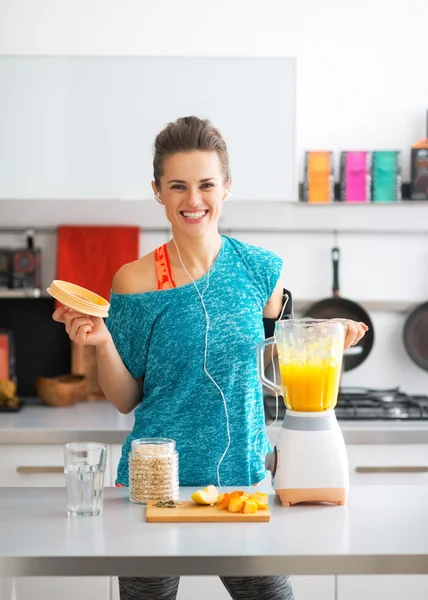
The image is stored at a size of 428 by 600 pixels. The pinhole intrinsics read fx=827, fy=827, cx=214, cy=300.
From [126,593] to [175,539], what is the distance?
0.38m

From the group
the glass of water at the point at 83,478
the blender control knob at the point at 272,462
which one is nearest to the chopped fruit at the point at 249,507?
the blender control knob at the point at 272,462

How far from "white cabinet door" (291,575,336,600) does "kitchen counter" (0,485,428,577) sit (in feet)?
3.73

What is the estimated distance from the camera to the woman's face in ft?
5.37

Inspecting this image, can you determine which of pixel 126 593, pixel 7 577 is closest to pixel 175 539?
pixel 7 577

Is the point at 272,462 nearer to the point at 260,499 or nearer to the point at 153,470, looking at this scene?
the point at 260,499

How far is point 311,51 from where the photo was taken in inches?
123

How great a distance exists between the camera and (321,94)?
313cm

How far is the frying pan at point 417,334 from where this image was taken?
3.12 m

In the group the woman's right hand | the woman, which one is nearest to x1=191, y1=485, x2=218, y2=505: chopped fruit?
the woman

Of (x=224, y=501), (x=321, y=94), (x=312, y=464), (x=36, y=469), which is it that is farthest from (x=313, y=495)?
(x=321, y=94)

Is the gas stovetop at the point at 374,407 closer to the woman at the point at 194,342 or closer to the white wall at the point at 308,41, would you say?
the white wall at the point at 308,41

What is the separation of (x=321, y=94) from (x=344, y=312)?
83 centimetres

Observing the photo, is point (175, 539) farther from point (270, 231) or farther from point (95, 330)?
point (270, 231)

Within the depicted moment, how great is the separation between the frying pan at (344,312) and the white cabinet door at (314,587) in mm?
848
